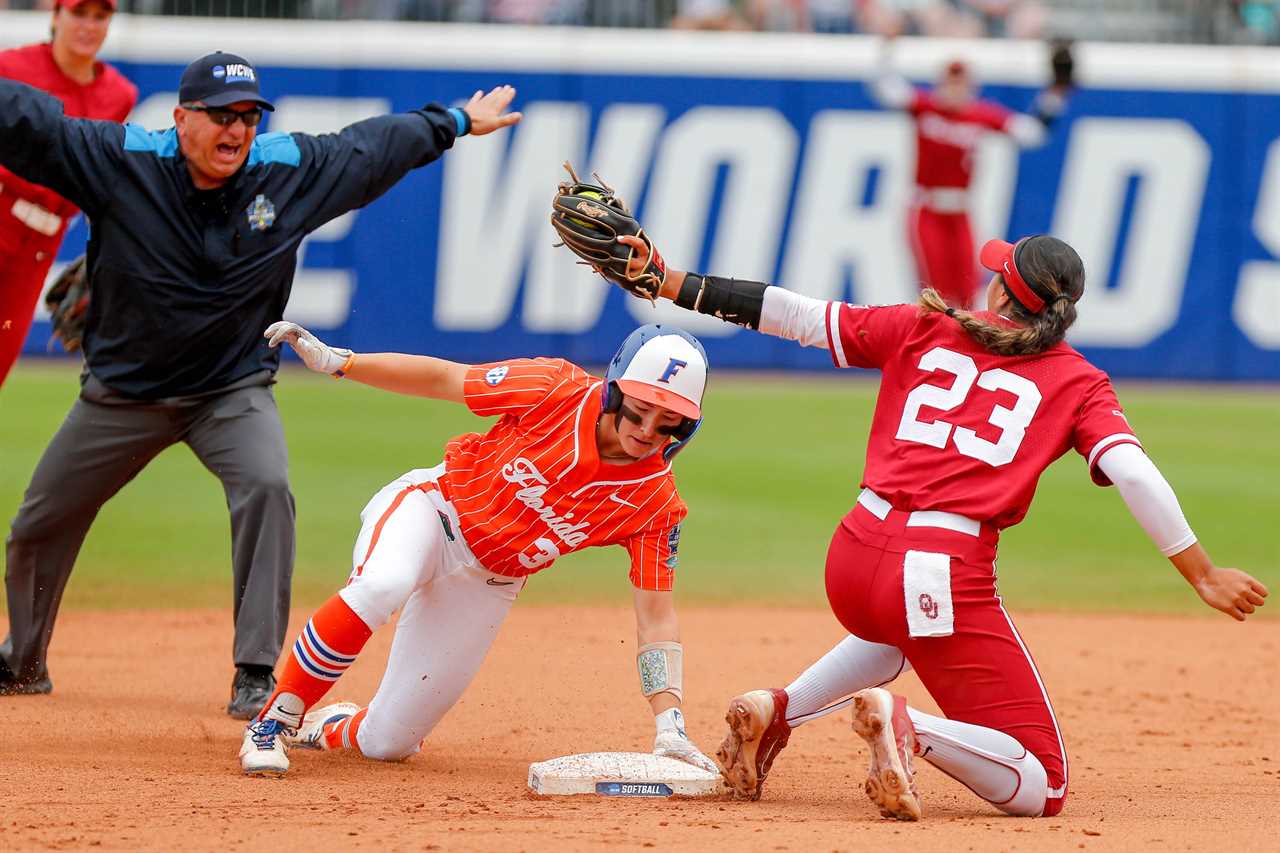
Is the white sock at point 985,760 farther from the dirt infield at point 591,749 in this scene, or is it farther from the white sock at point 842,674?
the white sock at point 842,674

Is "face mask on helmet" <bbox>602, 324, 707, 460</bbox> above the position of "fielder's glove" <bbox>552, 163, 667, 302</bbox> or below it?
below

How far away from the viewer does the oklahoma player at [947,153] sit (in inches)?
639

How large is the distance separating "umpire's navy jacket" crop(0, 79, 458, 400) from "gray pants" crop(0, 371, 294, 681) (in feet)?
0.37

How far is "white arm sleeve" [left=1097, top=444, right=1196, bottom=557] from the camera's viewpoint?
4.48 meters

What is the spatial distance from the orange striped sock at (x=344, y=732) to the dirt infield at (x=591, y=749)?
→ 5cm

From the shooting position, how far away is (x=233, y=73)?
5691 mm

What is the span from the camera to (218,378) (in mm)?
5957

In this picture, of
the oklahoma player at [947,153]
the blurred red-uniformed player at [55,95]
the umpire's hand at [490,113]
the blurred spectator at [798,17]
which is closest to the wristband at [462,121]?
the umpire's hand at [490,113]

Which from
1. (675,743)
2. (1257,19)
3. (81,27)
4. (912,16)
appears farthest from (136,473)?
(1257,19)

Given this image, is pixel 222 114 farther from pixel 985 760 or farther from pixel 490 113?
pixel 985 760

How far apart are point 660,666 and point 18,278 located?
12.5ft

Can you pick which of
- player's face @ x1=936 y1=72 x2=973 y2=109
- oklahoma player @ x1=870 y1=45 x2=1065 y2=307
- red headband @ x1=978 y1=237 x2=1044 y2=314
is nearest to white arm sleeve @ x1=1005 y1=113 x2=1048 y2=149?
oklahoma player @ x1=870 y1=45 x2=1065 y2=307

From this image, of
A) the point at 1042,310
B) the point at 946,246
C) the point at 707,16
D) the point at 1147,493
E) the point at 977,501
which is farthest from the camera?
the point at 707,16

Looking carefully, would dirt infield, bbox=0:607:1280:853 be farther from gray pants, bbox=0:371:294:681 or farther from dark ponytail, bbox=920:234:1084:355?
dark ponytail, bbox=920:234:1084:355
